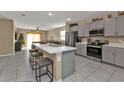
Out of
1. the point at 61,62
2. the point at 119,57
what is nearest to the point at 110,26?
the point at 119,57

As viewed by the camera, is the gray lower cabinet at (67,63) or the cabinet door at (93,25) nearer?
the gray lower cabinet at (67,63)

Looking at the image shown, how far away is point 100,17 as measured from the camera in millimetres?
4941

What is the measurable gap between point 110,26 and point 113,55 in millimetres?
1341

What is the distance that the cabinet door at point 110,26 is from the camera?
3.92 meters

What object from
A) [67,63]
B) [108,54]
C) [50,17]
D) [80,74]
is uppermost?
[50,17]

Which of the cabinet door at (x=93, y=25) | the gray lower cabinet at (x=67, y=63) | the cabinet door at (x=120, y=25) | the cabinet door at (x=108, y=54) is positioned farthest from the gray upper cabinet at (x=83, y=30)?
the gray lower cabinet at (x=67, y=63)

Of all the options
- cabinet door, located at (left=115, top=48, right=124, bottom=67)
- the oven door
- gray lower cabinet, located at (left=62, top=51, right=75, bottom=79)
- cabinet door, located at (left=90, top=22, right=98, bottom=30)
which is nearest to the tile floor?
gray lower cabinet, located at (left=62, top=51, right=75, bottom=79)

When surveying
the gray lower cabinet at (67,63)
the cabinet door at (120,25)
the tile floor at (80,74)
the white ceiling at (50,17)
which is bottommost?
the tile floor at (80,74)

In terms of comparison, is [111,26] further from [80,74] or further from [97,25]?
[80,74]

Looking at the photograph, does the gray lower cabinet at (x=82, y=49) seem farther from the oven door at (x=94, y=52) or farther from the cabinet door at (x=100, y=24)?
the cabinet door at (x=100, y=24)

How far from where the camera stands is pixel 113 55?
3.76m

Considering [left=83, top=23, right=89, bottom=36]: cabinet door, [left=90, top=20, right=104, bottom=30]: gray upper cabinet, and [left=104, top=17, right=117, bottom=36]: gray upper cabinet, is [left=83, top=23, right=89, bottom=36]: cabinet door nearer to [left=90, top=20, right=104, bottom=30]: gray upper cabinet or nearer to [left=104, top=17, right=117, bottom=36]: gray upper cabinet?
[left=90, top=20, right=104, bottom=30]: gray upper cabinet
